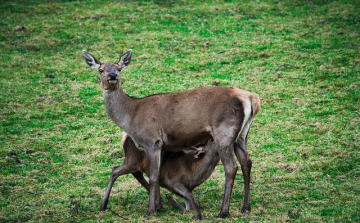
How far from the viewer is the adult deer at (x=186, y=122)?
8.11 m

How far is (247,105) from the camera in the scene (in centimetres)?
820

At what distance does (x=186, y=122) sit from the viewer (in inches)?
336

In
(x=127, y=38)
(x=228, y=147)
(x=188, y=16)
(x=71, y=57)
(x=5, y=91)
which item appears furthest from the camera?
(x=188, y=16)

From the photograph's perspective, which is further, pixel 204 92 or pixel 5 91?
pixel 5 91

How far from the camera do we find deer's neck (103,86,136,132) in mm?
9142

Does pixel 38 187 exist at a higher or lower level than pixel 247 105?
lower

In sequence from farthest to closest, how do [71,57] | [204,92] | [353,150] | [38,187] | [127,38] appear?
[127,38] < [71,57] < [353,150] < [38,187] < [204,92]

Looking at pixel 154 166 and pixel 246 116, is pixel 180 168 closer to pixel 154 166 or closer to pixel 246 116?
pixel 154 166

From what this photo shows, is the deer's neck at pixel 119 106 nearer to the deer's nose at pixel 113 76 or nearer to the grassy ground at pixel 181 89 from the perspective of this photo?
the deer's nose at pixel 113 76

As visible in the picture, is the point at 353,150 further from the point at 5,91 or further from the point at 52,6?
the point at 52,6

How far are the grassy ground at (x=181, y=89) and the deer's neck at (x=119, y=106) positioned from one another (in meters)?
1.47

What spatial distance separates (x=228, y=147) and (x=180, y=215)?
4.69 feet

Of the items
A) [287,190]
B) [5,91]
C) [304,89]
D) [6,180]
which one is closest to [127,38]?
[5,91]

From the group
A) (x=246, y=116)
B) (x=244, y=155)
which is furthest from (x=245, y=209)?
(x=246, y=116)
